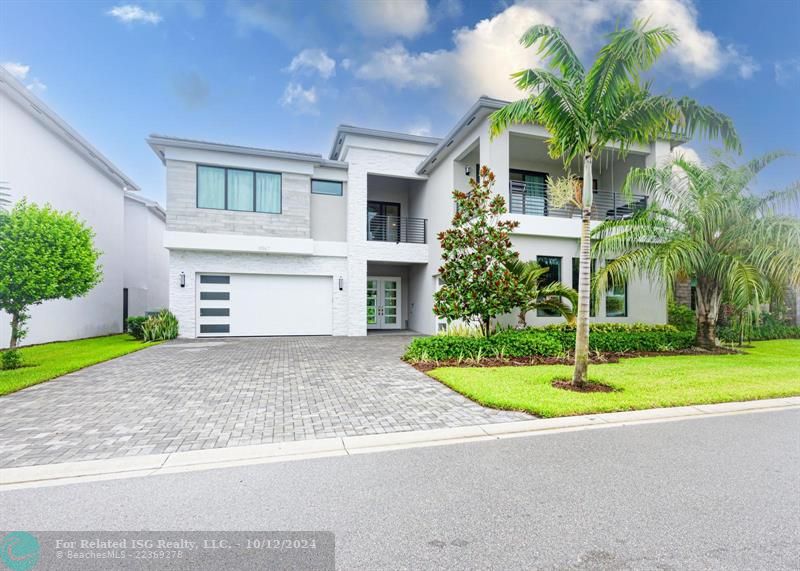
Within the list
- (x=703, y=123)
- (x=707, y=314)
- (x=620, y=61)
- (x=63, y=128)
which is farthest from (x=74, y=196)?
(x=707, y=314)

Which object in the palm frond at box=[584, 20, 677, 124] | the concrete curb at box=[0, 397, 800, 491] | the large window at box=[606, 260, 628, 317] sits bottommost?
the concrete curb at box=[0, 397, 800, 491]

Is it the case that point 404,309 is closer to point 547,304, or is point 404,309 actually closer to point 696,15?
point 547,304

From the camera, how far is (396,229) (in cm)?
1759

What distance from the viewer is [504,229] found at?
33.3 feet

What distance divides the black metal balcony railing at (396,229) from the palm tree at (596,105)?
912 centimetres

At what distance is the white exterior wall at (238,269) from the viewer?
46.0 ft

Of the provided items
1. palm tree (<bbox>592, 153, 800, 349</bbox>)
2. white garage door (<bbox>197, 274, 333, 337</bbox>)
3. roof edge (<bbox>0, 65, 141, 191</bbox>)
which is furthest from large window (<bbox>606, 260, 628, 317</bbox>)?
roof edge (<bbox>0, 65, 141, 191</bbox>)

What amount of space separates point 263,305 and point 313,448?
11.7m

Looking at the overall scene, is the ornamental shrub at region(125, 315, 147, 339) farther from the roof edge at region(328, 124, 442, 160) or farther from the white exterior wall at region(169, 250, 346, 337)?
the roof edge at region(328, 124, 442, 160)


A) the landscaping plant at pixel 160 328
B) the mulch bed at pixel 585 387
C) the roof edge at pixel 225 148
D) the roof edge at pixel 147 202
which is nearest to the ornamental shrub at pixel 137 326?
the landscaping plant at pixel 160 328

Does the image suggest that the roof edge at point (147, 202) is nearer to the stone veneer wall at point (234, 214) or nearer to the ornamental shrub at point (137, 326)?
the stone veneer wall at point (234, 214)

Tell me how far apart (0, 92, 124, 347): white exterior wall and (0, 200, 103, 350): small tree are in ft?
12.2

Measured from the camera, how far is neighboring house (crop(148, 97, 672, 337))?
43.1 feet

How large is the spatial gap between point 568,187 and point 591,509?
393 inches
